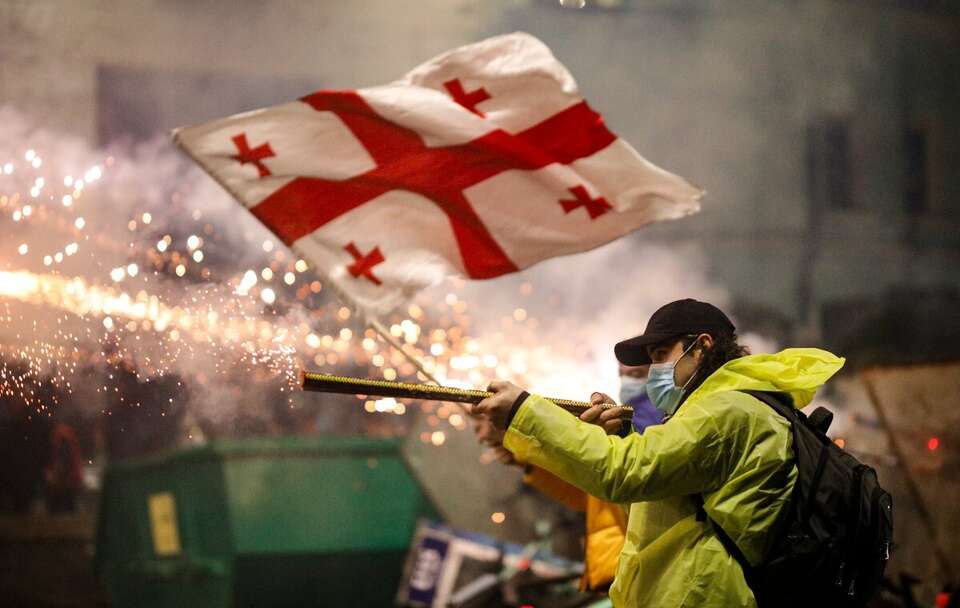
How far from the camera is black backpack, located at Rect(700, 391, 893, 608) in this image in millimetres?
2506

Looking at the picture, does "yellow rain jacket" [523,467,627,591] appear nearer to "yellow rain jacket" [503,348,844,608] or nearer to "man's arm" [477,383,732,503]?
"yellow rain jacket" [503,348,844,608]

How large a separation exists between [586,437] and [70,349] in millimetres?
2629

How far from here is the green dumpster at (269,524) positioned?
26.5ft

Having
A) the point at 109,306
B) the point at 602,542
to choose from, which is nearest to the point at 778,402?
the point at 602,542

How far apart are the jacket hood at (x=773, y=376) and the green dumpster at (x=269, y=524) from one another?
5.97m

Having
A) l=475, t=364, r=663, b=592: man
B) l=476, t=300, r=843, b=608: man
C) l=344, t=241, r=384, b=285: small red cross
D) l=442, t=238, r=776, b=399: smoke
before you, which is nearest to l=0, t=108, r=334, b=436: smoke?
l=344, t=241, r=384, b=285: small red cross

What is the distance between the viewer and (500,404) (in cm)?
258

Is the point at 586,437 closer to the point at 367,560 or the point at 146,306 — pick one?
the point at 146,306

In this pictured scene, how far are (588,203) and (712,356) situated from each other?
1.84m

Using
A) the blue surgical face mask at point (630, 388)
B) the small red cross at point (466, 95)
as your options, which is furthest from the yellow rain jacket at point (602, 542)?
the small red cross at point (466, 95)

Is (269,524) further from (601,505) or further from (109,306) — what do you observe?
(601,505)

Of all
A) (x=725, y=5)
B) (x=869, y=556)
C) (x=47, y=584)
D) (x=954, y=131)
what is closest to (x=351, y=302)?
(x=869, y=556)

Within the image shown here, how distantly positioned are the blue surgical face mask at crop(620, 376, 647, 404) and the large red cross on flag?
0.71 metres

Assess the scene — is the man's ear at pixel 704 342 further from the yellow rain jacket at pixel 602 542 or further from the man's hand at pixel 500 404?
the yellow rain jacket at pixel 602 542
